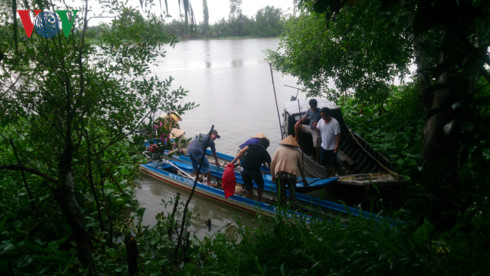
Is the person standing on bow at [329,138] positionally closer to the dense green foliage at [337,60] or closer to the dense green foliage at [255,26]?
the dense green foliage at [337,60]

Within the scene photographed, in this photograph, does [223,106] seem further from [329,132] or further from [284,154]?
[284,154]

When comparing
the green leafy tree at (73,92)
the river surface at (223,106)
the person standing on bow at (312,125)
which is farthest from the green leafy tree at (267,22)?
the green leafy tree at (73,92)

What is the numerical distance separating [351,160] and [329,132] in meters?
1.06

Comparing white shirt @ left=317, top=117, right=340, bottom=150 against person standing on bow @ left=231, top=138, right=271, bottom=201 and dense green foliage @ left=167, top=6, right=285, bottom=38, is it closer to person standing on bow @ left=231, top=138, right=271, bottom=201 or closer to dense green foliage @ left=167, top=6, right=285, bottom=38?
person standing on bow @ left=231, top=138, right=271, bottom=201

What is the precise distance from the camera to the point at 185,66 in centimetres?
3475

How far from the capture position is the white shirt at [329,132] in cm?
713

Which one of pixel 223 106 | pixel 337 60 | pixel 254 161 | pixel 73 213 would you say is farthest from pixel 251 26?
pixel 73 213

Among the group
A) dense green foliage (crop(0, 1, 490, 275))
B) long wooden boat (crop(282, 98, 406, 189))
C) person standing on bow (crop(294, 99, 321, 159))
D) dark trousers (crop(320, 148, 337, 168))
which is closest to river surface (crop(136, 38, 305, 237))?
dense green foliage (crop(0, 1, 490, 275))

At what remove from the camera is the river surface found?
7.76 m

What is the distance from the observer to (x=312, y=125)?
816 cm

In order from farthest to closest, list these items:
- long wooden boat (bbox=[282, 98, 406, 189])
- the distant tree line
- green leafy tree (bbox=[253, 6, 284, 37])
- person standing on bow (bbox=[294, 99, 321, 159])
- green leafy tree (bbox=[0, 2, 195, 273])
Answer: green leafy tree (bbox=[253, 6, 284, 37]), the distant tree line, person standing on bow (bbox=[294, 99, 321, 159]), long wooden boat (bbox=[282, 98, 406, 189]), green leafy tree (bbox=[0, 2, 195, 273])

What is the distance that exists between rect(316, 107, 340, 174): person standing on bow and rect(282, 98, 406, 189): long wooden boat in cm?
28

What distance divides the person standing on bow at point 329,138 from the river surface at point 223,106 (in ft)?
6.96

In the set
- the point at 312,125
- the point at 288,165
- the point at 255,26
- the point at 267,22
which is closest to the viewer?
the point at 288,165
